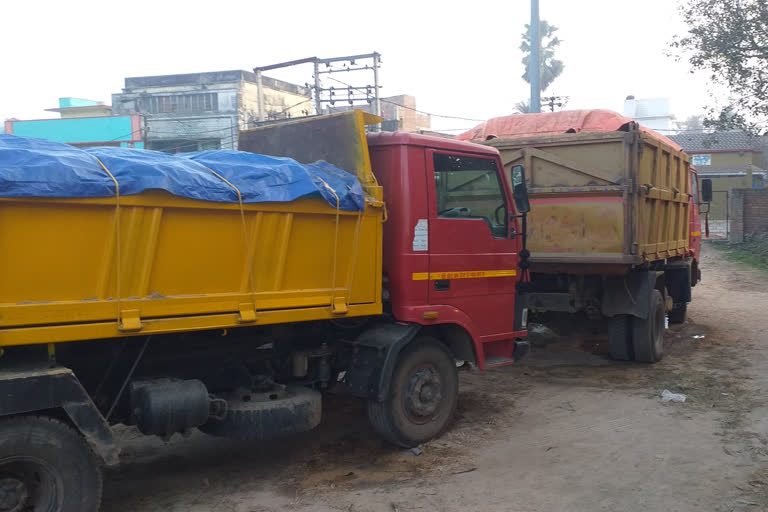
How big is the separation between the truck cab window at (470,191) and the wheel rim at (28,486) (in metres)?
3.07

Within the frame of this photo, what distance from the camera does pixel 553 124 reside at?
8.22m

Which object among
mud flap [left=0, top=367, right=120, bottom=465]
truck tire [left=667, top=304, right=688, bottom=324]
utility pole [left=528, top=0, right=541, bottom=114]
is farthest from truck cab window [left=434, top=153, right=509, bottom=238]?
utility pole [left=528, top=0, right=541, bottom=114]

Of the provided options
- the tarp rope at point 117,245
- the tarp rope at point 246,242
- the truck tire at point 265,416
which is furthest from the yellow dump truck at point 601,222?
the tarp rope at point 117,245

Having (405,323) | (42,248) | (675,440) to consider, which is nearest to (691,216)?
(675,440)

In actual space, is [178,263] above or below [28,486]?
above

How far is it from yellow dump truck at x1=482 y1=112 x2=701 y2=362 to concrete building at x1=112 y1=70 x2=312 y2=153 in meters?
27.6

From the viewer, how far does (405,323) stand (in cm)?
509

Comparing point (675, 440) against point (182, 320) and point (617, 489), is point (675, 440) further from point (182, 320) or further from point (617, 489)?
point (182, 320)

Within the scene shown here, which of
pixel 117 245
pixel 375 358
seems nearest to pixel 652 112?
pixel 375 358

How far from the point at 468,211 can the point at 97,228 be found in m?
2.87

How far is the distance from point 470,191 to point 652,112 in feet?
232

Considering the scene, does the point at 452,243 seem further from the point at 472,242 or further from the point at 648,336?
the point at 648,336

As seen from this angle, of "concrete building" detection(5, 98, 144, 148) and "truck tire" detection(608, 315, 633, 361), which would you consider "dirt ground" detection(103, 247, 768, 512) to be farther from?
"concrete building" detection(5, 98, 144, 148)

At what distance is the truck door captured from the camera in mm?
5207
